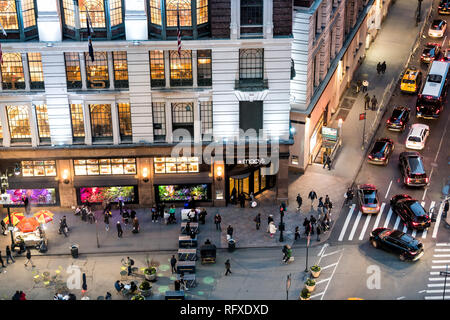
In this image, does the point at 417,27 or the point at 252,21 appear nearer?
the point at 252,21

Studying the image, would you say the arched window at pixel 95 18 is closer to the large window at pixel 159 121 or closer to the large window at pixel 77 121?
the large window at pixel 77 121

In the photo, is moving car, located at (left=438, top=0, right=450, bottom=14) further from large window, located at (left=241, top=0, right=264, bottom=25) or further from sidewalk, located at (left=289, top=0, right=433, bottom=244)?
large window, located at (left=241, top=0, right=264, bottom=25)

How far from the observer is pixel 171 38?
51.4 meters

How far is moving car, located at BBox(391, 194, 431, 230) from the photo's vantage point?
53500 millimetres

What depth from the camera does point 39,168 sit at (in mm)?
56438

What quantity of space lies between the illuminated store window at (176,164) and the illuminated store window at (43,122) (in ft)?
31.0

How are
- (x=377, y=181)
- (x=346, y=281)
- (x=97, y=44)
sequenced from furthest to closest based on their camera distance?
(x=377, y=181), (x=97, y=44), (x=346, y=281)

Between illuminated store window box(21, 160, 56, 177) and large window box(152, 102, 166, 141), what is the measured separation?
9.52 metres

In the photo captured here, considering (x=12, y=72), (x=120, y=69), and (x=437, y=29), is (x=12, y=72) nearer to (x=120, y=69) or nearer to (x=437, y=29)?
(x=120, y=69)

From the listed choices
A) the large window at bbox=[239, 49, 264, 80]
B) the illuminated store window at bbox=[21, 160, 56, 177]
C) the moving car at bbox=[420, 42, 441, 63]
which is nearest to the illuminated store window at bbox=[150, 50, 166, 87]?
the large window at bbox=[239, 49, 264, 80]

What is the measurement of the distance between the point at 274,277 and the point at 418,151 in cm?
2693

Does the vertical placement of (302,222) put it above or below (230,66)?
below

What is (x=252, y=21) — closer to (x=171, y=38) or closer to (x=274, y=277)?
(x=171, y=38)
